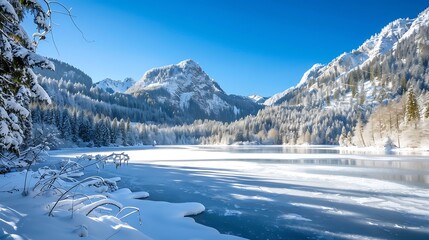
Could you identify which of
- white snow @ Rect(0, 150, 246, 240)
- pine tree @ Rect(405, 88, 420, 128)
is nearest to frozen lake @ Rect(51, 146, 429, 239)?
white snow @ Rect(0, 150, 246, 240)

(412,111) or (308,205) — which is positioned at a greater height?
(412,111)

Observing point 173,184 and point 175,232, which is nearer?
point 175,232

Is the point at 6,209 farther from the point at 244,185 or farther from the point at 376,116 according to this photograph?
the point at 376,116

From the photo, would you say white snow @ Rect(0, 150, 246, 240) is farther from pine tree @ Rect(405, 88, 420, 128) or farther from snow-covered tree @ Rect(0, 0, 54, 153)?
pine tree @ Rect(405, 88, 420, 128)

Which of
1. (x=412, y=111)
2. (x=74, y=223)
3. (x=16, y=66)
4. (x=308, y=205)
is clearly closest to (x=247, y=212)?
(x=308, y=205)

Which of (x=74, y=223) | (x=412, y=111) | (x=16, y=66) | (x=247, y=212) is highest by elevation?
(x=412, y=111)

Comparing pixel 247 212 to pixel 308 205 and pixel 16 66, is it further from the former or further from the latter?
pixel 16 66

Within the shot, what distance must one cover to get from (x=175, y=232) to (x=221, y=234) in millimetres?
1411

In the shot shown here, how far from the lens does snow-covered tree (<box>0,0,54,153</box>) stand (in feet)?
16.7

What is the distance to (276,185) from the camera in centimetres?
1645

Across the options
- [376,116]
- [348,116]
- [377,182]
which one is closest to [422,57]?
[348,116]

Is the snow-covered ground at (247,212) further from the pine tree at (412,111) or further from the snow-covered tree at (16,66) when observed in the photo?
the pine tree at (412,111)

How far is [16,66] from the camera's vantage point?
541 centimetres

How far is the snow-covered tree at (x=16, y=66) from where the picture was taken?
5.09 meters
